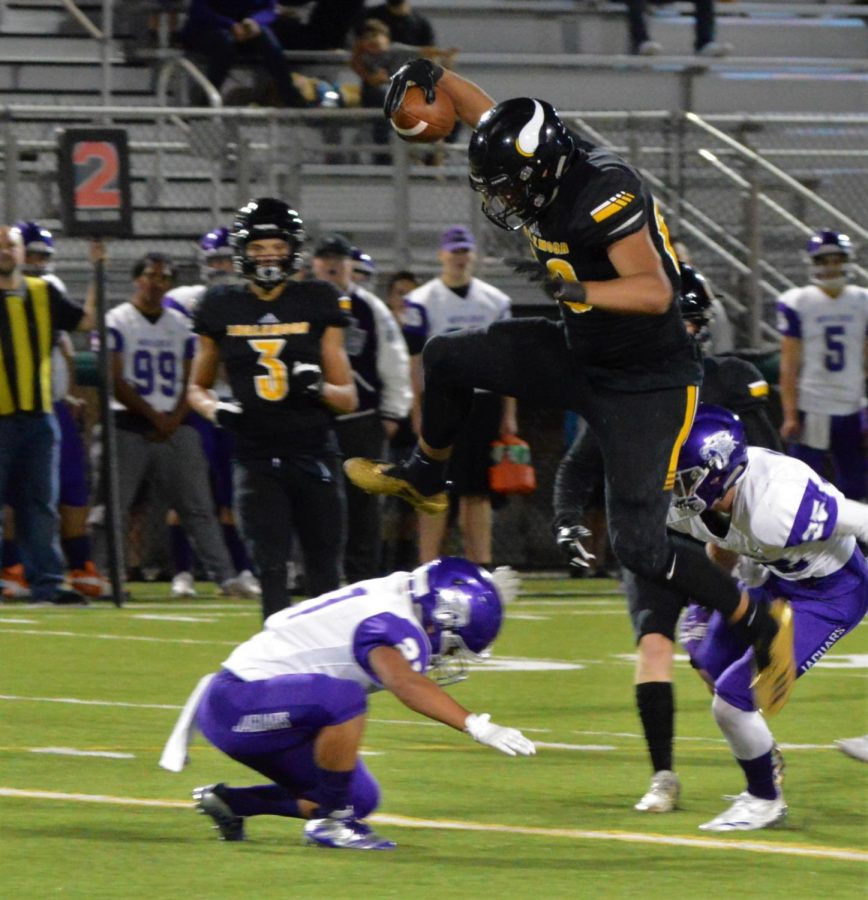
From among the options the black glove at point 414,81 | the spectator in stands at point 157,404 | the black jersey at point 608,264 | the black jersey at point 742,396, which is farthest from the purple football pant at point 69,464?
the black jersey at point 608,264

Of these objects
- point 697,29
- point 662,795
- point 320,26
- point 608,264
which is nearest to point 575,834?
point 662,795

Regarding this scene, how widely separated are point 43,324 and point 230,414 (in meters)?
3.67

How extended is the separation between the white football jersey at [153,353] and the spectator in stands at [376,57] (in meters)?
3.66

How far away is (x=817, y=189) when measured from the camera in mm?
14875

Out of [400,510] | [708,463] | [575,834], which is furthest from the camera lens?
[400,510]

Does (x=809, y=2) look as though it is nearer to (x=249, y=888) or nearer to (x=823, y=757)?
(x=823, y=757)

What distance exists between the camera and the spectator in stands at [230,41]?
50.6 feet

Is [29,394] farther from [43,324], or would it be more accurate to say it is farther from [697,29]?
[697,29]

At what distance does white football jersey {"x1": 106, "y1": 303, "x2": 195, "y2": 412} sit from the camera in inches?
480

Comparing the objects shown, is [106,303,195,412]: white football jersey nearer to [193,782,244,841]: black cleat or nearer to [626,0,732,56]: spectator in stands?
[193,782,244,841]: black cleat

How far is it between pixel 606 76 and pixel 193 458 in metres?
6.82

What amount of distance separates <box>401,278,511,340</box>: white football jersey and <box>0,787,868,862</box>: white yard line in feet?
20.7

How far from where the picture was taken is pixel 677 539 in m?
6.26

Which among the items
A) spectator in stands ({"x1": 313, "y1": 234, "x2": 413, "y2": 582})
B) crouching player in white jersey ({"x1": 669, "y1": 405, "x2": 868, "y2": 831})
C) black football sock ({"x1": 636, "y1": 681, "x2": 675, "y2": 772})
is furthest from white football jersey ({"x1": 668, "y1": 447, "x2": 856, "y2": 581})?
spectator in stands ({"x1": 313, "y1": 234, "x2": 413, "y2": 582})
